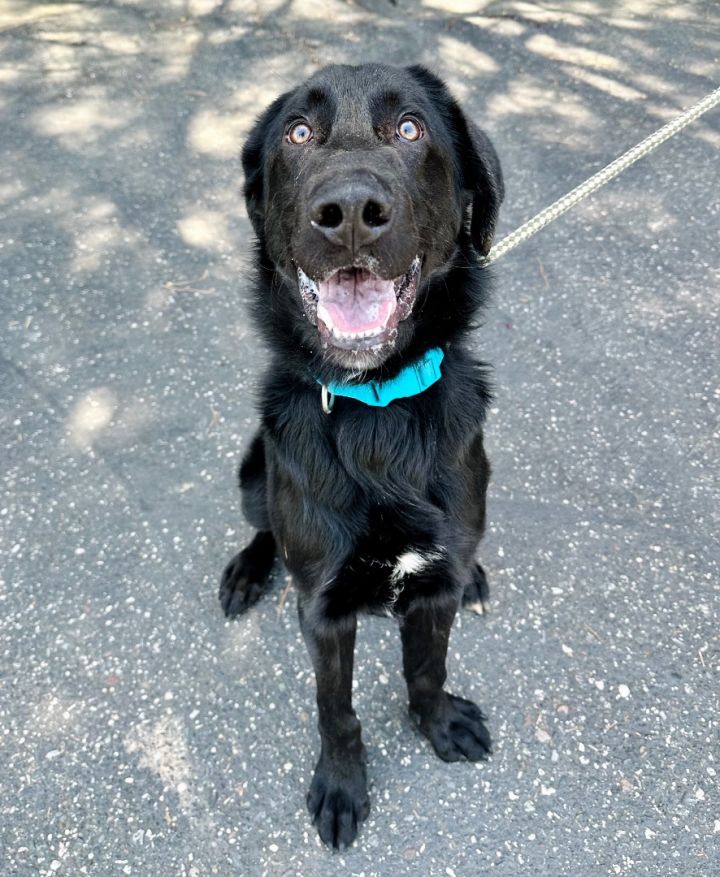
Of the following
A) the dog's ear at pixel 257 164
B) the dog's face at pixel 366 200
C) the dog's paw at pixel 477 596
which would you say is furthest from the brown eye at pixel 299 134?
the dog's paw at pixel 477 596

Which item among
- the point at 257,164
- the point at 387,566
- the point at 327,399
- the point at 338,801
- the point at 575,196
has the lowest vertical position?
the point at 338,801

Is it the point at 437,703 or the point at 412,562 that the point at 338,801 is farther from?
the point at 412,562

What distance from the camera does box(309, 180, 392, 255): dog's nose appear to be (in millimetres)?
1540

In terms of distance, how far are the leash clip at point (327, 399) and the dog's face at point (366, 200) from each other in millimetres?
115

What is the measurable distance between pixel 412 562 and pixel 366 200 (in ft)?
2.98

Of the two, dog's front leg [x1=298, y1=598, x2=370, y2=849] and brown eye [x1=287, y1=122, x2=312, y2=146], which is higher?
brown eye [x1=287, y1=122, x2=312, y2=146]

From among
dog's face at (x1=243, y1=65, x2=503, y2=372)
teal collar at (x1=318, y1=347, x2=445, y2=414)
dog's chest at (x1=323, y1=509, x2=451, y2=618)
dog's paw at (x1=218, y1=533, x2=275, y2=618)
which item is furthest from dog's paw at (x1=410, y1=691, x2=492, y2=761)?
dog's face at (x1=243, y1=65, x2=503, y2=372)

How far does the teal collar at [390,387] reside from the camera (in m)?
1.92

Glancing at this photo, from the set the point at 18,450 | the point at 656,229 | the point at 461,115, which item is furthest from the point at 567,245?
the point at 18,450

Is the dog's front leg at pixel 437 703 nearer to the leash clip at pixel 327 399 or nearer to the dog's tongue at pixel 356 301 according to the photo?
the leash clip at pixel 327 399

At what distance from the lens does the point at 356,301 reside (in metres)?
1.79

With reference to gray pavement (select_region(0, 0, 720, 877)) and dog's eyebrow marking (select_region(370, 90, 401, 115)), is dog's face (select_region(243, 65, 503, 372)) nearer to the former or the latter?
dog's eyebrow marking (select_region(370, 90, 401, 115))

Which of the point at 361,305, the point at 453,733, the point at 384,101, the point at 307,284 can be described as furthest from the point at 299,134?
the point at 453,733

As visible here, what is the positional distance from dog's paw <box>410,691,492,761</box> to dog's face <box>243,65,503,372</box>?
117cm
